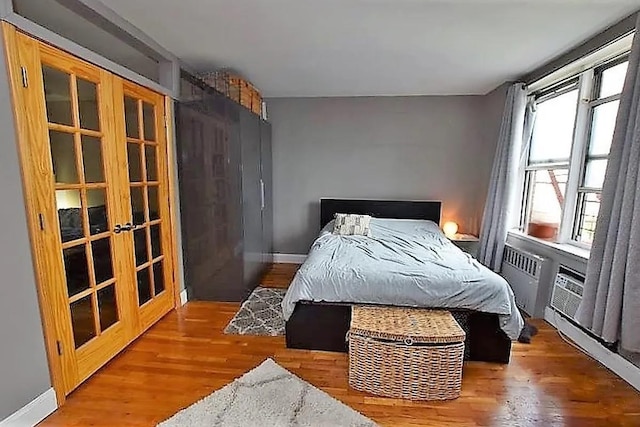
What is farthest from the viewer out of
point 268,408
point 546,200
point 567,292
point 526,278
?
point 546,200

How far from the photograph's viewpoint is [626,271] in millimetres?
2037

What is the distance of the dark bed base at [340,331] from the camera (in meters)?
2.37

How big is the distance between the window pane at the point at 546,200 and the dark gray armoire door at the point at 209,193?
9.75 feet

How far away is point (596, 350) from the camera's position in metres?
2.45

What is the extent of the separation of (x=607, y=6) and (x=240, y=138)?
287 centimetres

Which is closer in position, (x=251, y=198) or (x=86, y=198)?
(x=86, y=198)

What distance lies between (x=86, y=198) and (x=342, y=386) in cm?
200

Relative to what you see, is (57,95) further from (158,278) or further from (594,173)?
(594,173)

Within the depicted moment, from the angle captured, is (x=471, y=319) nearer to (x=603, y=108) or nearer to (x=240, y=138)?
(x=603, y=108)

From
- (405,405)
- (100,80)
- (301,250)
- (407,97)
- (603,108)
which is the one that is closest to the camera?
(405,405)

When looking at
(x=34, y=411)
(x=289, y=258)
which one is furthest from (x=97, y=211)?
(x=289, y=258)

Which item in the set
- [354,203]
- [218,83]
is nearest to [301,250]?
[354,203]

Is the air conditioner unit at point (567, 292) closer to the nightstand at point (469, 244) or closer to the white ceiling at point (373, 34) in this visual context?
the nightstand at point (469, 244)

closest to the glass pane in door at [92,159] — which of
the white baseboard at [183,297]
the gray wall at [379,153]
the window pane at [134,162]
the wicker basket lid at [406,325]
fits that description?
the window pane at [134,162]
